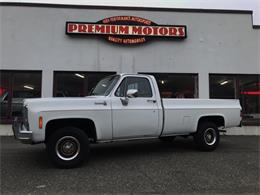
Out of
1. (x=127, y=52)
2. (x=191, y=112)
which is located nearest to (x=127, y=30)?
(x=127, y=52)

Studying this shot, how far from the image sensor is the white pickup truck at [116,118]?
557 cm

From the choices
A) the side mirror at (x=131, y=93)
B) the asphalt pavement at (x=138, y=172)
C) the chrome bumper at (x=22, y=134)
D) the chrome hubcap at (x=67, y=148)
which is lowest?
the asphalt pavement at (x=138, y=172)

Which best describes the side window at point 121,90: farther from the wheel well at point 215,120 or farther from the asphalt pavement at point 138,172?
the wheel well at point 215,120

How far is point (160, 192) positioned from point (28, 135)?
2.92m

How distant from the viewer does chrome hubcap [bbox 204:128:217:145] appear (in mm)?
7583

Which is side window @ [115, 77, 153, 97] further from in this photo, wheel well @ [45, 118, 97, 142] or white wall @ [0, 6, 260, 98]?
white wall @ [0, 6, 260, 98]

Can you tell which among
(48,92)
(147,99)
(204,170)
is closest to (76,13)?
(48,92)

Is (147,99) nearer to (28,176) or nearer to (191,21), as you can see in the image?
(28,176)

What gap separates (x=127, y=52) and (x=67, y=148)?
269 inches

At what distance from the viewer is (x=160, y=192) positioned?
436 centimetres

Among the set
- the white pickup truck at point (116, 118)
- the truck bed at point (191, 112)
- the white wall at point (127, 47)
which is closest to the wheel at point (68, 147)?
the white pickup truck at point (116, 118)

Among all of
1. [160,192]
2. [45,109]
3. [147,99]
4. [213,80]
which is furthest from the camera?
[213,80]

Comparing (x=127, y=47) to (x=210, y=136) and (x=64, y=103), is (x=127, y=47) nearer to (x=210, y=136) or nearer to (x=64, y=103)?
(x=210, y=136)

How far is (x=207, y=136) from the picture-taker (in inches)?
300
